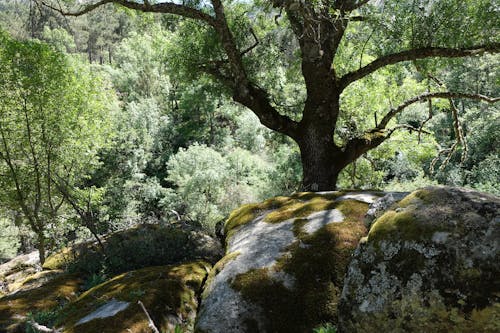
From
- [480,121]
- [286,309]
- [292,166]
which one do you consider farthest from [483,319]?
[480,121]

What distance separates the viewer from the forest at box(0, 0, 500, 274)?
Answer: 665 centimetres

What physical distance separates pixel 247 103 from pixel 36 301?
17.1 ft

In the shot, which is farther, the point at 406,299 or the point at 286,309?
the point at 286,309

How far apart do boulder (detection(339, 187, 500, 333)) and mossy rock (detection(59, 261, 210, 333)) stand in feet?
6.00

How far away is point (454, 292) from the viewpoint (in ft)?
8.06

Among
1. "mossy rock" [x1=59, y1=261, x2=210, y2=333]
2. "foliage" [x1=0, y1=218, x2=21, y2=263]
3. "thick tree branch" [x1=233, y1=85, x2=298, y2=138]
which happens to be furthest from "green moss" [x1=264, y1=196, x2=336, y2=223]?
"foliage" [x1=0, y1=218, x2=21, y2=263]

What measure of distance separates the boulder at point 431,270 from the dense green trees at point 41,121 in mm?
12834

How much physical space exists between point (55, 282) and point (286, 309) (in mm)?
5128

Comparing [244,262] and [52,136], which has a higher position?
[52,136]

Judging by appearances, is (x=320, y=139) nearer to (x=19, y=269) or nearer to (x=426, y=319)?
(x=426, y=319)

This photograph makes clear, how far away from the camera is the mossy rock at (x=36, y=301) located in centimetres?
497

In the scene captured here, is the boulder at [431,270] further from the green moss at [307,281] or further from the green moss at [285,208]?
the green moss at [285,208]

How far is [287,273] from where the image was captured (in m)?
3.76

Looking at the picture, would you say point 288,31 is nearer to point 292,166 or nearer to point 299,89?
point 299,89
